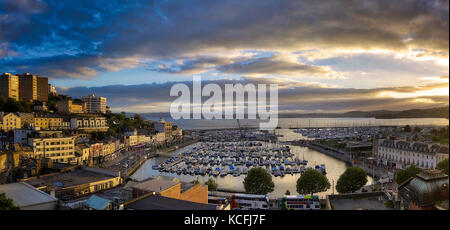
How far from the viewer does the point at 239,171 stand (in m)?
9.86

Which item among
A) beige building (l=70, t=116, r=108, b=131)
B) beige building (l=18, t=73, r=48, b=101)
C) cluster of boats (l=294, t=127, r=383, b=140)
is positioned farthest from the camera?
cluster of boats (l=294, t=127, r=383, b=140)

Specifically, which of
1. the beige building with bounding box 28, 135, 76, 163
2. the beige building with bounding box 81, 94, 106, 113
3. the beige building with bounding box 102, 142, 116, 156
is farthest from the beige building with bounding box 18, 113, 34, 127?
the beige building with bounding box 81, 94, 106, 113

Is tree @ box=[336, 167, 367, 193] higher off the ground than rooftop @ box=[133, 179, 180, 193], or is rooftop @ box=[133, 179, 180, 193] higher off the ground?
rooftop @ box=[133, 179, 180, 193]

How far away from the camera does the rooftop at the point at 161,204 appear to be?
6.81 ft

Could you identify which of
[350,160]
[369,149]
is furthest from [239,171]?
[369,149]

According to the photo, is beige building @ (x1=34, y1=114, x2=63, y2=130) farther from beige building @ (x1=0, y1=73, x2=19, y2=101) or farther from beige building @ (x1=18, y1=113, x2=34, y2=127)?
beige building @ (x1=0, y1=73, x2=19, y2=101)

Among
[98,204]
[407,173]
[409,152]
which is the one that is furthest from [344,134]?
[98,204]

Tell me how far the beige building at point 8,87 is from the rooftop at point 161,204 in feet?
43.3

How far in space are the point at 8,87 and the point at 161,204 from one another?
13791 mm

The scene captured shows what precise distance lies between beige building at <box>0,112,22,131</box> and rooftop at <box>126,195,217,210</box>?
10652mm

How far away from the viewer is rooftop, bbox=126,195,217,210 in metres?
2.08
